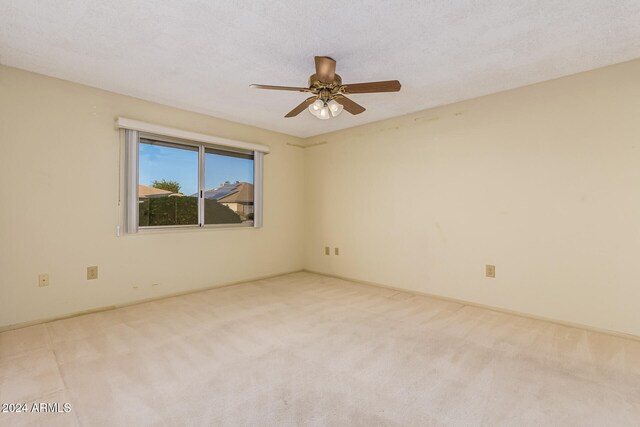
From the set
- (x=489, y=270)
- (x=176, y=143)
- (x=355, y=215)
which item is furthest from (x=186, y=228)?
(x=489, y=270)

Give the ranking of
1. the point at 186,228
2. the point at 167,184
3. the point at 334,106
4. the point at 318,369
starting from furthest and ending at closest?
1. the point at 186,228
2. the point at 167,184
3. the point at 334,106
4. the point at 318,369

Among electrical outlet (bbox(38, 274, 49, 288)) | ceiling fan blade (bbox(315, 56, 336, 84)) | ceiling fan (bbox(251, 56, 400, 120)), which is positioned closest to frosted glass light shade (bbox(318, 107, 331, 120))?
ceiling fan (bbox(251, 56, 400, 120))

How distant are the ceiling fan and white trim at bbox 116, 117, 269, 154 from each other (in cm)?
165

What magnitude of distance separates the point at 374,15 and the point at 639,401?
2.58m

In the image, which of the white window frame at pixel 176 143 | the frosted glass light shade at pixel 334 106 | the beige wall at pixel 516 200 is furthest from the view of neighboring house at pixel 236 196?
the frosted glass light shade at pixel 334 106

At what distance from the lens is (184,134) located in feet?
11.2

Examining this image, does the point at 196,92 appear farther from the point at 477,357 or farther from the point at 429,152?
the point at 477,357

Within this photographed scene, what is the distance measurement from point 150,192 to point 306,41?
7.75 ft

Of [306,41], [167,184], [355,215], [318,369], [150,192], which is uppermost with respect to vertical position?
[306,41]

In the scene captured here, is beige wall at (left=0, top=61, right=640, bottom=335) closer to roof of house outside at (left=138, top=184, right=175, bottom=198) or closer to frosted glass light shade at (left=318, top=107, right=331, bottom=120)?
roof of house outside at (left=138, top=184, right=175, bottom=198)

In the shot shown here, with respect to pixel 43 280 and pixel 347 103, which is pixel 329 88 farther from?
pixel 43 280

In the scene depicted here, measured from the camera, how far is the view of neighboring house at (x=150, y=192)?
10.7ft

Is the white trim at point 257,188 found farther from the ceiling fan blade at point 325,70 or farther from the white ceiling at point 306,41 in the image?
the ceiling fan blade at point 325,70

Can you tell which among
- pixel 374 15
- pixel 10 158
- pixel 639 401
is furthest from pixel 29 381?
pixel 639 401
